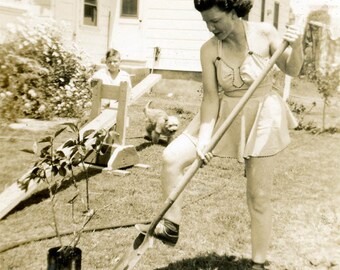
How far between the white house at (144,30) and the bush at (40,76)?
3.38 metres

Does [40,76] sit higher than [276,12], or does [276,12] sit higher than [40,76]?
[276,12]

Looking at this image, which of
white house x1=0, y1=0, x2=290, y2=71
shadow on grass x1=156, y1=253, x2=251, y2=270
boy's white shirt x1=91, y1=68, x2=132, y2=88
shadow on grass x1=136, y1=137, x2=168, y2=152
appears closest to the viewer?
shadow on grass x1=156, y1=253, x2=251, y2=270

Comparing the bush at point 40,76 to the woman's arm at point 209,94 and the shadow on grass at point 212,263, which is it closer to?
the shadow on grass at point 212,263

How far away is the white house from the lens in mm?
14375

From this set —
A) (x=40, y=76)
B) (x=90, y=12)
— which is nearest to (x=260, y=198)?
(x=40, y=76)

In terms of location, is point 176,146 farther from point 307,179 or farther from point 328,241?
point 307,179

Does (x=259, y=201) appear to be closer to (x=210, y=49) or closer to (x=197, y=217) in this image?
(x=210, y=49)

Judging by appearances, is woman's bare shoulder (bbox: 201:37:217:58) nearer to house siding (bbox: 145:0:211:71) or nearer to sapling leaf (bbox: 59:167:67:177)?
sapling leaf (bbox: 59:167:67:177)

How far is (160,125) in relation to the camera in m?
A: 8.19

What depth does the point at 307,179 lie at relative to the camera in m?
6.64

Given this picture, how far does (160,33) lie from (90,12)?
2286 millimetres

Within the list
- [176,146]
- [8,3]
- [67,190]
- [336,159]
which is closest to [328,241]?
[176,146]

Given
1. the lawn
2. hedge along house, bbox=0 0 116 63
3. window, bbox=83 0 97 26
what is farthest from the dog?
window, bbox=83 0 97 26

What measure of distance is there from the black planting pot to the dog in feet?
18.0
